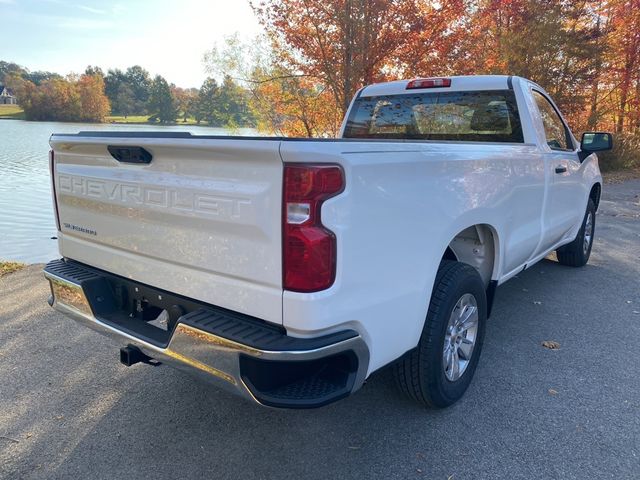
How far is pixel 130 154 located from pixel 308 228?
3.58ft

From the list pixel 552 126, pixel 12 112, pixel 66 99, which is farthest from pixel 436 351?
pixel 12 112

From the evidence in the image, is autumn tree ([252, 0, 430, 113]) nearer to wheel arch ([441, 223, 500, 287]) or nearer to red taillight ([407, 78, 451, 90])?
red taillight ([407, 78, 451, 90])

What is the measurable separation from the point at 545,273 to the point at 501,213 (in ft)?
9.98

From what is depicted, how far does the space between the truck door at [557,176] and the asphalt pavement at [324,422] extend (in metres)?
1.03

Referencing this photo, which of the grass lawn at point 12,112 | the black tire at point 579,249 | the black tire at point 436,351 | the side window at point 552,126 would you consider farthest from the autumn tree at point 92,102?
the black tire at point 436,351

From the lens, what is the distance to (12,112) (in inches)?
1558

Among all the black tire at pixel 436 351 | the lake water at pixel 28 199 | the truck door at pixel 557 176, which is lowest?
the lake water at pixel 28 199

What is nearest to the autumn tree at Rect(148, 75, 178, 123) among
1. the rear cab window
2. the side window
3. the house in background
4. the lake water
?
the lake water

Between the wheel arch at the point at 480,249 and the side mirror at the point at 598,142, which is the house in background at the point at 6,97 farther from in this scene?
the wheel arch at the point at 480,249

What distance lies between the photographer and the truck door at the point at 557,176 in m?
Answer: 4.11

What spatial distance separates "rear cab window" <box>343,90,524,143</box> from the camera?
4.09 m

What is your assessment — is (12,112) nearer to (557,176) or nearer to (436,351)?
(557,176)

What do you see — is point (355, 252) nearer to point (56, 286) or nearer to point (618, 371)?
point (56, 286)

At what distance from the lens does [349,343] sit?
6.50 ft
